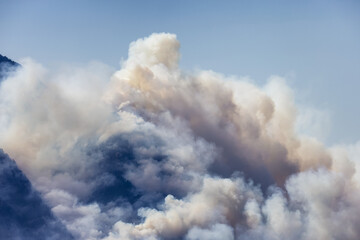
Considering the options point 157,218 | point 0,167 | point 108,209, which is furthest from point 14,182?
point 157,218

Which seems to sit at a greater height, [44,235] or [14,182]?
[14,182]

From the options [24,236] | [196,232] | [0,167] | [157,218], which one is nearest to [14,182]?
[0,167]

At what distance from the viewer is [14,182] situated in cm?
17838

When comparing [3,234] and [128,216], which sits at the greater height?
[128,216]

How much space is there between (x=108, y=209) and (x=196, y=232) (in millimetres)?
39234

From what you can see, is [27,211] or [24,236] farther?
[27,211]

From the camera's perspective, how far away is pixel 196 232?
7028 inches

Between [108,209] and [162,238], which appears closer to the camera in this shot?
[162,238]

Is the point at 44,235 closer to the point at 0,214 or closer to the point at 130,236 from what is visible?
the point at 0,214

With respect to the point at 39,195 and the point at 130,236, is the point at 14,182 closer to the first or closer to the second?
the point at 39,195

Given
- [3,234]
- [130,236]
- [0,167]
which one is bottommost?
[3,234]

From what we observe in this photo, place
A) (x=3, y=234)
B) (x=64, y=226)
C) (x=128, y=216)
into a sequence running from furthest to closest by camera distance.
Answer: (x=128, y=216) < (x=64, y=226) < (x=3, y=234)

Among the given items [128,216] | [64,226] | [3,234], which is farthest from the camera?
[128,216]

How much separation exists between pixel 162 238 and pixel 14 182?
56285 mm
